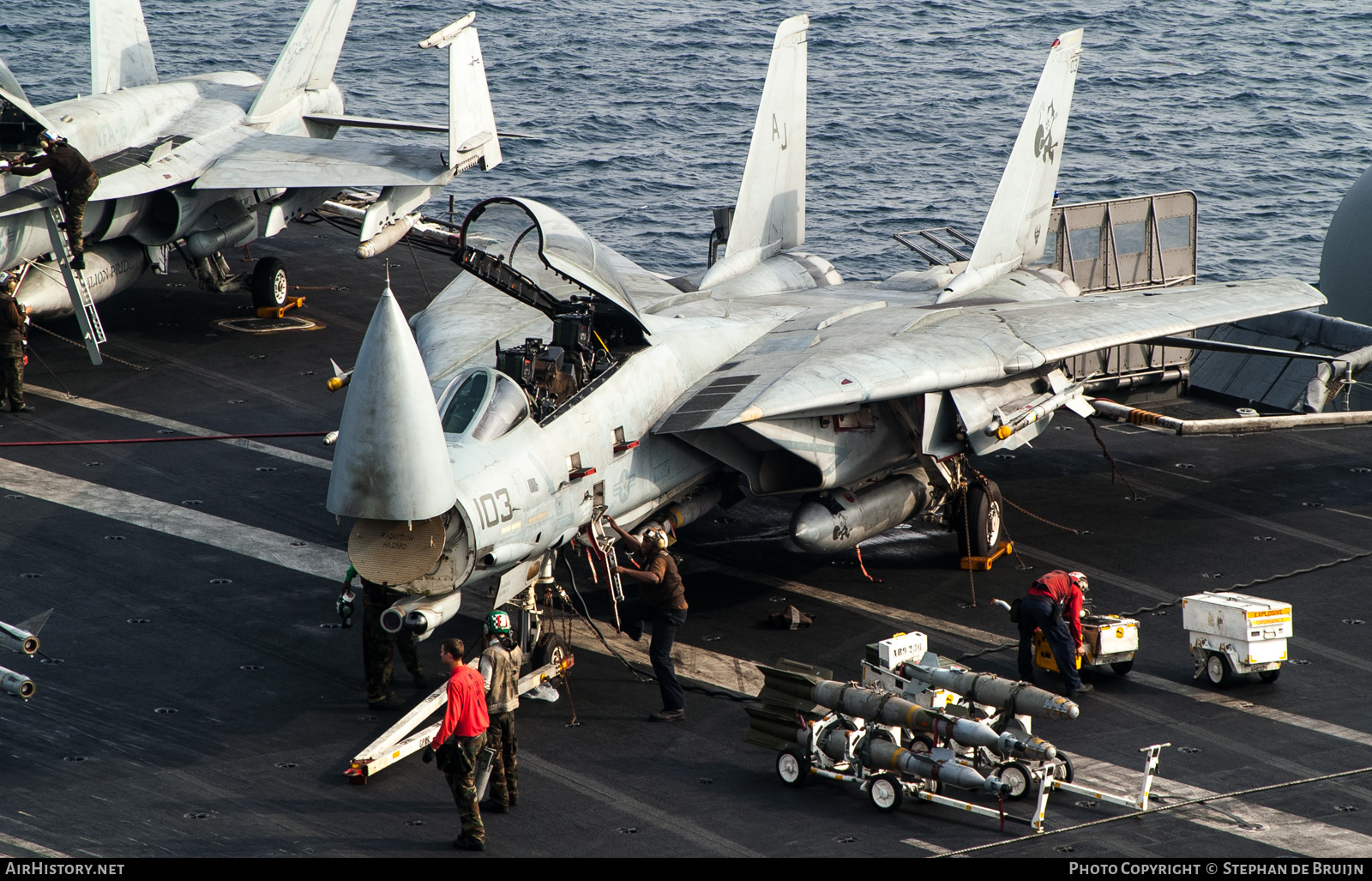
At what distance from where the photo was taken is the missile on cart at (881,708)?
40.0 feet

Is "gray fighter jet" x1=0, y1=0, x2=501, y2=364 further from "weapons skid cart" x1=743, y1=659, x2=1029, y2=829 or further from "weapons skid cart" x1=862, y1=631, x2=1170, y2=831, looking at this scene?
"weapons skid cart" x1=862, y1=631, x2=1170, y2=831

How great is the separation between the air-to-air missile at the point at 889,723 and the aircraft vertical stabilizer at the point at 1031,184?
903cm

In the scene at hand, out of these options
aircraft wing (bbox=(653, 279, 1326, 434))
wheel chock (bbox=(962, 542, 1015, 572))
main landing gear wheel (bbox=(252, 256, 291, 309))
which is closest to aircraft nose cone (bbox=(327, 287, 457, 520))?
aircraft wing (bbox=(653, 279, 1326, 434))

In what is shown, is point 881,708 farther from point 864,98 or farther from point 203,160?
point 864,98

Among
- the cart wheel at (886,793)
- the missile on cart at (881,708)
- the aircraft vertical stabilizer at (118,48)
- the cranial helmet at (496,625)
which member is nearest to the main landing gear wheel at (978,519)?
the missile on cart at (881,708)

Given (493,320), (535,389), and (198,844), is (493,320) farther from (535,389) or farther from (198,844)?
(198,844)

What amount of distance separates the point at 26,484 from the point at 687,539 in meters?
8.66

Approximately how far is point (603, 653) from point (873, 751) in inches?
164

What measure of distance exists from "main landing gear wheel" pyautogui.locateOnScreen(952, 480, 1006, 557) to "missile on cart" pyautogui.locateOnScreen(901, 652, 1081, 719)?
4810mm

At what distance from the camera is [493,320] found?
17.5 meters

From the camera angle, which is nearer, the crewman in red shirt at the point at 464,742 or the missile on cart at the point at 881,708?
the crewman in red shirt at the point at 464,742

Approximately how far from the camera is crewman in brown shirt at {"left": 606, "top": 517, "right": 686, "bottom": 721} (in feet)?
45.7

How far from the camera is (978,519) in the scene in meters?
18.0

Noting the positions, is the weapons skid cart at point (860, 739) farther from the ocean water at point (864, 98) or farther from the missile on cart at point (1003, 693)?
the ocean water at point (864, 98)
